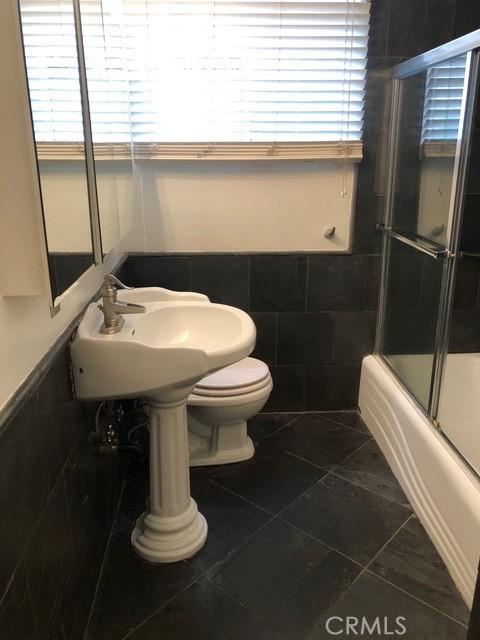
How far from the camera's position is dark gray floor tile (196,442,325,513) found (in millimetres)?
2104

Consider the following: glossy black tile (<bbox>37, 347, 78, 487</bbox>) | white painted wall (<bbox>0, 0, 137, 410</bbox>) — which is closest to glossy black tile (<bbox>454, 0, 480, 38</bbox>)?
white painted wall (<bbox>0, 0, 137, 410</bbox>)

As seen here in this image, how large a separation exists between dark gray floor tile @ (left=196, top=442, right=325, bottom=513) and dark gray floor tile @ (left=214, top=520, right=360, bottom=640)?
189 mm

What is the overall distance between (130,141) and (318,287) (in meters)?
1.12

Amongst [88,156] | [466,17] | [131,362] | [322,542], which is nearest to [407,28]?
[466,17]

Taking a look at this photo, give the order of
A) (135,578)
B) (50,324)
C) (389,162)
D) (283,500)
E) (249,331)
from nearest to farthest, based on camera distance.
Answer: (50,324)
(249,331)
(135,578)
(283,500)
(389,162)

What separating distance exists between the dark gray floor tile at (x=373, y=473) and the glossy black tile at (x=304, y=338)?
20.7 inches

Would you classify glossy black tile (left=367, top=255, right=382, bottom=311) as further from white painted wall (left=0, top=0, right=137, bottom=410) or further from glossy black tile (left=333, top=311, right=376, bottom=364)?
white painted wall (left=0, top=0, right=137, bottom=410)

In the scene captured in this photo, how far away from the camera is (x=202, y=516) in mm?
1934

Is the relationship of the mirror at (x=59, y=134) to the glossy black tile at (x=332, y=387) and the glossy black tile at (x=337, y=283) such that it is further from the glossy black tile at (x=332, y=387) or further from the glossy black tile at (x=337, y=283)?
the glossy black tile at (x=332, y=387)

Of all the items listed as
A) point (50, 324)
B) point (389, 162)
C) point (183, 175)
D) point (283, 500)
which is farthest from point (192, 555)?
point (389, 162)

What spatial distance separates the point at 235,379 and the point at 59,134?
1200 mm

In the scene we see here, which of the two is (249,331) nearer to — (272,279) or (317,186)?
(272,279)

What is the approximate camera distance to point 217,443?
2303mm

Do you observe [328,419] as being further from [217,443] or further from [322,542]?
[322,542]
